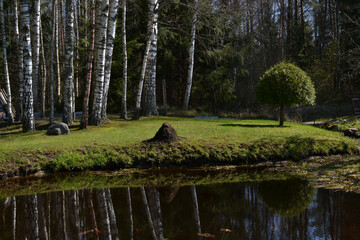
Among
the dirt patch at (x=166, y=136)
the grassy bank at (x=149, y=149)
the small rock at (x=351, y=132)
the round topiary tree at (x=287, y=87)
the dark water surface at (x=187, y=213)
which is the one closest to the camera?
the dark water surface at (x=187, y=213)

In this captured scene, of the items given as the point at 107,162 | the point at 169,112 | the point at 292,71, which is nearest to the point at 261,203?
the point at 107,162

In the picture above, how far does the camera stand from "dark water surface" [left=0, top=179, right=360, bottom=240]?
5.89 m

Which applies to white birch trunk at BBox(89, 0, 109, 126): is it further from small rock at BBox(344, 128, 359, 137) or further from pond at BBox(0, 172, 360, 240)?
→ small rock at BBox(344, 128, 359, 137)

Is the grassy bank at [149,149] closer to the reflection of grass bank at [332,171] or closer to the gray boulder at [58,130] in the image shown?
the gray boulder at [58,130]

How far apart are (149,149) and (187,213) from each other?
4984 millimetres

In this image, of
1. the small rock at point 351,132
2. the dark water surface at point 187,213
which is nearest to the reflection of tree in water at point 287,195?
the dark water surface at point 187,213

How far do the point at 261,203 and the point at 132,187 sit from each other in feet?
11.0

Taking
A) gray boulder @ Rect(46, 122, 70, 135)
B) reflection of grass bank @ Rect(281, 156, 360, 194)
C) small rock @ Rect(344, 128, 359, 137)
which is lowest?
reflection of grass bank @ Rect(281, 156, 360, 194)

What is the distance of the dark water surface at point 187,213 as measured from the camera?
5.89 m

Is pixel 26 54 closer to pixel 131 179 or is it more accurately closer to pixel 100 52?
pixel 100 52

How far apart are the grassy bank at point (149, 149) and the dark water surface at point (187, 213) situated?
7.70 ft

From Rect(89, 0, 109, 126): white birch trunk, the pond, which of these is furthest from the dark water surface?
Rect(89, 0, 109, 126): white birch trunk

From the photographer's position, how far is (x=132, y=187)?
9172 mm

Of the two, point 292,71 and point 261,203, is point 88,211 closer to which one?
point 261,203
